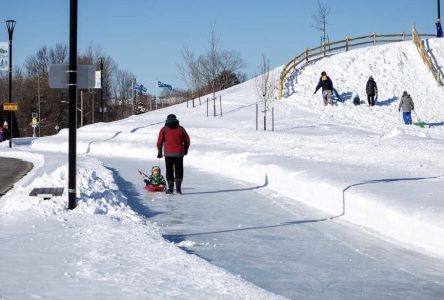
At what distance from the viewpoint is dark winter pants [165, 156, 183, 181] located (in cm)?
1255

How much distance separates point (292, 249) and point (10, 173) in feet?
42.9

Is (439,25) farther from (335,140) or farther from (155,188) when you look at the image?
(155,188)

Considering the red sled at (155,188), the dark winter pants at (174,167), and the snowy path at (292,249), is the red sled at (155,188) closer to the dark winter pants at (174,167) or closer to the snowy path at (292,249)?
the dark winter pants at (174,167)

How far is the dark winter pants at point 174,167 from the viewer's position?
41.2 feet

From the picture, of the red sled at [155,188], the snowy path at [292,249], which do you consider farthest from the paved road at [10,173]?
the snowy path at [292,249]

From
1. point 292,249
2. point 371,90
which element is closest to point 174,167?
point 292,249

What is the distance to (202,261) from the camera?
240 inches

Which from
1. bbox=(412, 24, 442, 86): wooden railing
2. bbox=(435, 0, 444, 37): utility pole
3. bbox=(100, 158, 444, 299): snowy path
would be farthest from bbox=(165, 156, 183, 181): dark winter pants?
bbox=(435, 0, 444, 37): utility pole

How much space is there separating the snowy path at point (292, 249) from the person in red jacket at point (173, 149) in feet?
2.33

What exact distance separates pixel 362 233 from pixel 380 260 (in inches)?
62.4

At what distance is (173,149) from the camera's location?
1253 centimetres

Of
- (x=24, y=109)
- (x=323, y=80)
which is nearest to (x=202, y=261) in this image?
(x=323, y=80)

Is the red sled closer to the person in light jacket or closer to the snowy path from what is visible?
the snowy path

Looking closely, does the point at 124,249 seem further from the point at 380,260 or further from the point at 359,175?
the point at 359,175
